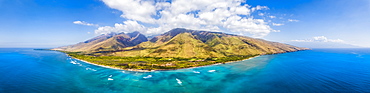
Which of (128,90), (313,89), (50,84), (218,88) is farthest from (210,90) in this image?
(50,84)

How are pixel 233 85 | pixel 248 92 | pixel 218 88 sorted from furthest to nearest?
pixel 233 85
pixel 218 88
pixel 248 92

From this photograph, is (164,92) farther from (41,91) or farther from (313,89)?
(313,89)

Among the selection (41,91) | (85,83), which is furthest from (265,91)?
(41,91)

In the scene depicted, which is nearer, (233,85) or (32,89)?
(32,89)

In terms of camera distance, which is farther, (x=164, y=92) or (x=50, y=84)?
(x=50, y=84)

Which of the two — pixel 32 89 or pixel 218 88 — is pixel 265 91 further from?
pixel 32 89

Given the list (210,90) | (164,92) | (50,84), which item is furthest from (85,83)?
(210,90)

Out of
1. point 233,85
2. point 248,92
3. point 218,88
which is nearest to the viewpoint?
point 248,92

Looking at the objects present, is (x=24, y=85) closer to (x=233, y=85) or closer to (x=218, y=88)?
(x=218, y=88)
